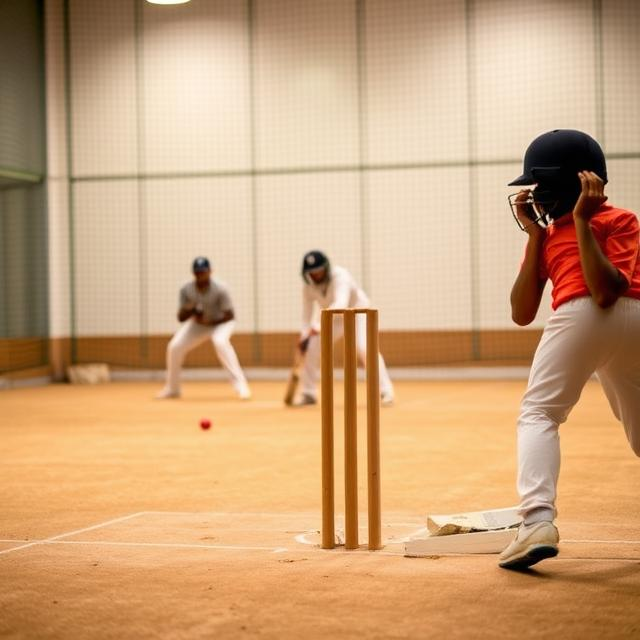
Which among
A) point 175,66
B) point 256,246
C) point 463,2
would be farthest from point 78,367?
point 463,2

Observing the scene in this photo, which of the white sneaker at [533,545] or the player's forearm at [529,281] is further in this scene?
the player's forearm at [529,281]

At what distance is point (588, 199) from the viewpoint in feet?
12.5

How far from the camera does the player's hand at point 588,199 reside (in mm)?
3826

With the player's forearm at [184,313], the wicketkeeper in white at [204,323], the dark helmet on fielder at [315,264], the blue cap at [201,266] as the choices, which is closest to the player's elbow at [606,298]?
the dark helmet on fielder at [315,264]

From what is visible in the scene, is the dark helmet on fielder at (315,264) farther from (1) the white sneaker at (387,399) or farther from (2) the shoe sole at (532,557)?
(2) the shoe sole at (532,557)

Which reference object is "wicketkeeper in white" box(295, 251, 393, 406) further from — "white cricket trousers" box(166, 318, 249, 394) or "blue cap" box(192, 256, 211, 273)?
"blue cap" box(192, 256, 211, 273)

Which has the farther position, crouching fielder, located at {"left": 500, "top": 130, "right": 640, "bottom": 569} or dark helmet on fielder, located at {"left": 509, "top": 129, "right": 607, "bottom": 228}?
dark helmet on fielder, located at {"left": 509, "top": 129, "right": 607, "bottom": 228}

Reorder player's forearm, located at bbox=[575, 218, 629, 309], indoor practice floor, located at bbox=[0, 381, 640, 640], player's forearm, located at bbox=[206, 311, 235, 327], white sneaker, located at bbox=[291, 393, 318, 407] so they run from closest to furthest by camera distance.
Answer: indoor practice floor, located at bbox=[0, 381, 640, 640]
player's forearm, located at bbox=[575, 218, 629, 309]
white sneaker, located at bbox=[291, 393, 318, 407]
player's forearm, located at bbox=[206, 311, 235, 327]

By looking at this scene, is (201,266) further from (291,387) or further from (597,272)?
(597,272)

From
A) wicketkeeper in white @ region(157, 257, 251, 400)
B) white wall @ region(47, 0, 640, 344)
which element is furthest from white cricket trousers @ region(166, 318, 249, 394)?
white wall @ region(47, 0, 640, 344)

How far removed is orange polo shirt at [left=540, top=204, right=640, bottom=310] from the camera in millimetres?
3891

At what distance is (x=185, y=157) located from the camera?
18.5 metres

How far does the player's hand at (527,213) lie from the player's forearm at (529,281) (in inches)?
1.1

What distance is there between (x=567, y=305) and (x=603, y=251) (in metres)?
0.22
